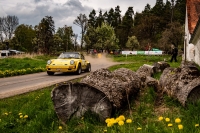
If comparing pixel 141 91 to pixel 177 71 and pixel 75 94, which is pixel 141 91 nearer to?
pixel 177 71

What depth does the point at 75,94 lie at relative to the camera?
13.9ft

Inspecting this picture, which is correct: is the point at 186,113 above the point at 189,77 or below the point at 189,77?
below

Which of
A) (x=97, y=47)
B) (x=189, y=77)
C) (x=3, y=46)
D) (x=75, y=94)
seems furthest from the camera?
(x=3, y=46)

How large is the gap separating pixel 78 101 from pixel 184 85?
231cm

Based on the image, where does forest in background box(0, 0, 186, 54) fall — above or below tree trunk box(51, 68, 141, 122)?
above

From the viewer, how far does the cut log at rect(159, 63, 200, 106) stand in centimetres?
459

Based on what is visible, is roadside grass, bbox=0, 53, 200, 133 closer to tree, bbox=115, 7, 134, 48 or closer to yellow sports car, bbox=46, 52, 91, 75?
yellow sports car, bbox=46, 52, 91, 75

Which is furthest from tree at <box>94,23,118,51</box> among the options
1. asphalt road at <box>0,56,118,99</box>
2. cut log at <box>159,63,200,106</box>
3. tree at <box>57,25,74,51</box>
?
cut log at <box>159,63,200,106</box>

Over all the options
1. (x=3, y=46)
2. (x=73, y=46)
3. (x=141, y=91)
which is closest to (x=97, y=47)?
(x=73, y=46)

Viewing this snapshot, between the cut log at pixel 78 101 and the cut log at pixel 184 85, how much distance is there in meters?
1.55

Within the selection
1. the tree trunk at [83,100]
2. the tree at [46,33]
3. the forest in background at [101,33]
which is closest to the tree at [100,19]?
the forest in background at [101,33]

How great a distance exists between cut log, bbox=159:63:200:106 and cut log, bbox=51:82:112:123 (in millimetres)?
1546

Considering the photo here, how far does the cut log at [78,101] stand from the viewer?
13.5ft

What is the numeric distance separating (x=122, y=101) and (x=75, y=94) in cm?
99
